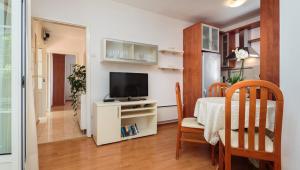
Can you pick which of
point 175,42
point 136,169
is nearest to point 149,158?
point 136,169

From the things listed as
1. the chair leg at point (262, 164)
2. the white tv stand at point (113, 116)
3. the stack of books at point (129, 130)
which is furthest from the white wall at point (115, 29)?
the chair leg at point (262, 164)

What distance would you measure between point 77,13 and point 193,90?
9.49 feet

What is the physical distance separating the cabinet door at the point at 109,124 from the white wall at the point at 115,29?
0.51 m

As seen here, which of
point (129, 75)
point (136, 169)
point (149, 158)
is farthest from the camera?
point (129, 75)

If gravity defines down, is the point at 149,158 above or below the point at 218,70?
below

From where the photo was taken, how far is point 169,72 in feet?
12.2

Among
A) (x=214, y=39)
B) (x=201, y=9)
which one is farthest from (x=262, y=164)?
(x=201, y=9)

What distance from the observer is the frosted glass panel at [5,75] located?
1.30 meters

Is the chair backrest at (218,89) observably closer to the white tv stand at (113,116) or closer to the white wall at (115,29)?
the white tv stand at (113,116)

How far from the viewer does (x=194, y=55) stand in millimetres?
3592

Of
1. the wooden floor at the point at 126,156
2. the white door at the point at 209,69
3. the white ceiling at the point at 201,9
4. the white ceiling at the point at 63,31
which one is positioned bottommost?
the wooden floor at the point at 126,156

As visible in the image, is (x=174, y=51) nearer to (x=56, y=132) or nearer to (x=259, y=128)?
(x=259, y=128)

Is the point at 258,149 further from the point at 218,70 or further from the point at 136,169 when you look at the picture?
the point at 218,70

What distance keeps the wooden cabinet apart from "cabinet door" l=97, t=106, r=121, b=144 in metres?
1.92
